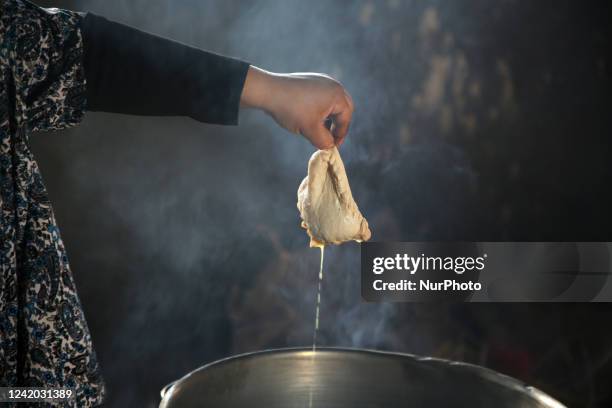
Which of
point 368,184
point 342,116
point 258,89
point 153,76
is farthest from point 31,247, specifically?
point 368,184

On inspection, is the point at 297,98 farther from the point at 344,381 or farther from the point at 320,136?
the point at 344,381

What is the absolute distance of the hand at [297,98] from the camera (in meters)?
1.01

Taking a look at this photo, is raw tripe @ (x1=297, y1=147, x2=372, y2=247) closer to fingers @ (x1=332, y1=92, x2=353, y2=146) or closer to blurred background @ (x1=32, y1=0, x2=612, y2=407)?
fingers @ (x1=332, y1=92, x2=353, y2=146)

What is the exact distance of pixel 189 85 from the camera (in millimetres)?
1000

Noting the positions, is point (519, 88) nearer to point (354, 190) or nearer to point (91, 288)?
point (354, 190)

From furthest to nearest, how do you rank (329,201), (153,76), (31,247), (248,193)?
(248,193)
(329,201)
(153,76)
(31,247)

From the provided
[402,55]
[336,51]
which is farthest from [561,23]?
[336,51]

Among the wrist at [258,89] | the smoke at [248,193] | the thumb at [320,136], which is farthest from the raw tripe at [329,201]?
the smoke at [248,193]

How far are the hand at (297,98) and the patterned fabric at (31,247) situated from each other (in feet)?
0.97

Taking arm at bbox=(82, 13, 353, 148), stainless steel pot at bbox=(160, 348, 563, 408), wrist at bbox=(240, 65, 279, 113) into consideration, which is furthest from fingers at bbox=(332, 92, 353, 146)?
stainless steel pot at bbox=(160, 348, 563, 408)

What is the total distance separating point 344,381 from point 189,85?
541 mm

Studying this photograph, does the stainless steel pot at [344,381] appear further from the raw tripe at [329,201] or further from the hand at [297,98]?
the hand at [297,98]

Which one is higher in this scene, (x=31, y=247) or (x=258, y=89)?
(x=258, y=89)

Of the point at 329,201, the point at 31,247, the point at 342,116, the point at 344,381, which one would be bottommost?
the point at 344,381
